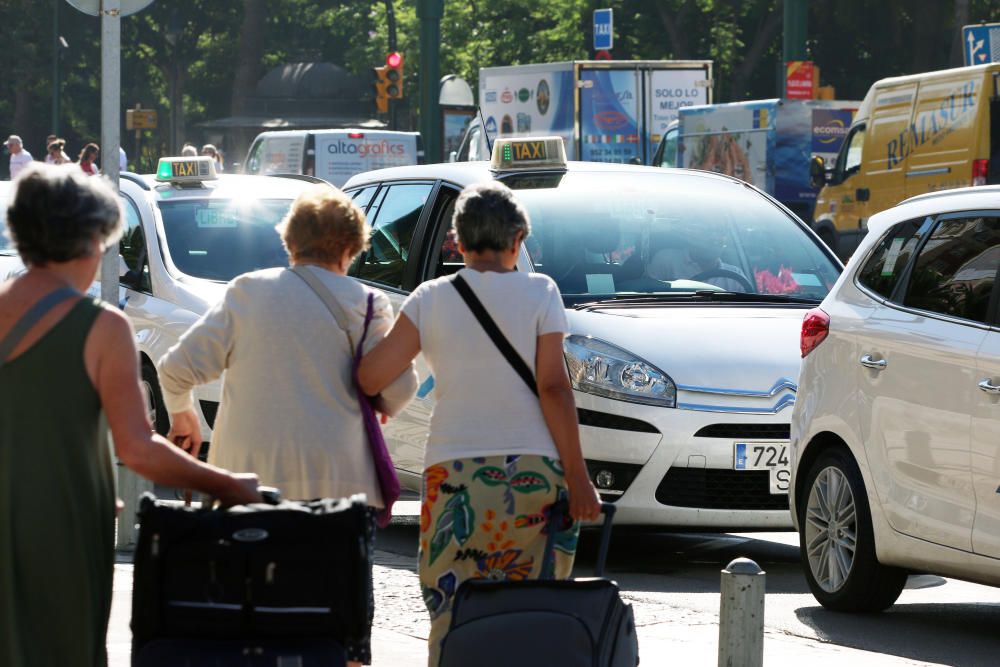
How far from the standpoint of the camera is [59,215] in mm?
3701

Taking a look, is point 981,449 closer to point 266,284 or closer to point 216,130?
point 266,284

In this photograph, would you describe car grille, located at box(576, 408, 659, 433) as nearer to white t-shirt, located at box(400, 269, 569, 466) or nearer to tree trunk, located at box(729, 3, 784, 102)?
white t-shirt, located at box(400, 269, 569, 466)

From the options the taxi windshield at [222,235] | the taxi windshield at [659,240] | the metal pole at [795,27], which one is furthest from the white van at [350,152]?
the taxi windshield at [659,240]

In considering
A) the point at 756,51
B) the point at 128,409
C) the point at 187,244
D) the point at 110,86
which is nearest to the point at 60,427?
the point at 128,409

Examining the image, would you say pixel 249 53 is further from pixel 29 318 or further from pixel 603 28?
pixel 29 318

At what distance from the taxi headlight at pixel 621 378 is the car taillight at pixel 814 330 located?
2.10 feet

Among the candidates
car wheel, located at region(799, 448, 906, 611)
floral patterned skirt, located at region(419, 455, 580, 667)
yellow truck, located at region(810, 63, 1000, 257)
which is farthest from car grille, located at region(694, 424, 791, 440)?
yellow truck, located at region(810, 63, 1000, 257)

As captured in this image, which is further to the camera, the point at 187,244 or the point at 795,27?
the point at 795,27

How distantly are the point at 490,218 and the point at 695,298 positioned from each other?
3742mm

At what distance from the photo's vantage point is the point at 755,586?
17.0 feet

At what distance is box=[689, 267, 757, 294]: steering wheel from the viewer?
8.84 metres

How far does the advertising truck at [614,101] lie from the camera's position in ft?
102

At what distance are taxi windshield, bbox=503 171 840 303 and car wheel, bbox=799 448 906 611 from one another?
152 centimetres

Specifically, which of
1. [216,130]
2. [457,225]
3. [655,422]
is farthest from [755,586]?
[216,130]
